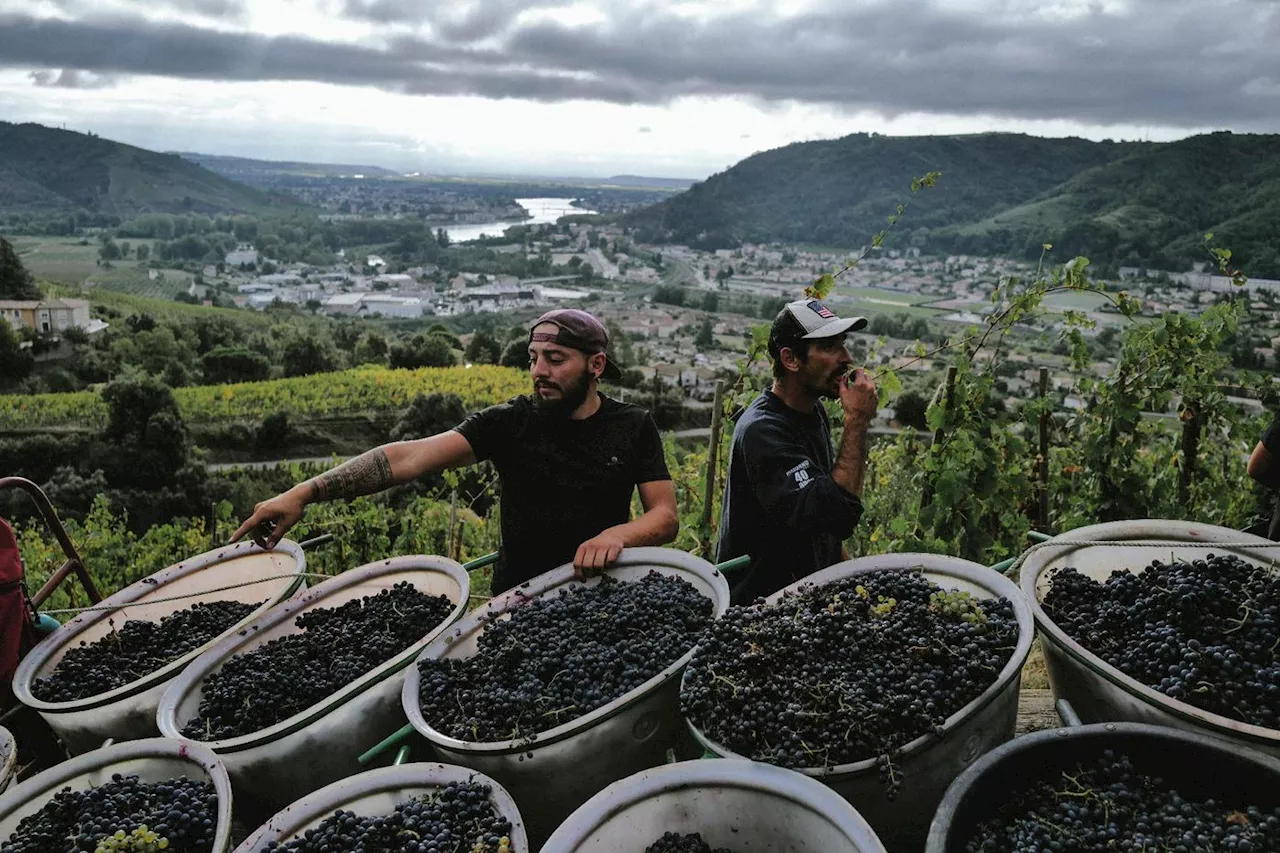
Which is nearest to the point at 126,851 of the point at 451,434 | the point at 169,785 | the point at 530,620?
the point at 169,785

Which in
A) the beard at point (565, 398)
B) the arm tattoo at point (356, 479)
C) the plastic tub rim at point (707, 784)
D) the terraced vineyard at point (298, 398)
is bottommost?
the terraced vineyard at point (298, 398)

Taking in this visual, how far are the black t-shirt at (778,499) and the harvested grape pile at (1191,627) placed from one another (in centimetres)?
70

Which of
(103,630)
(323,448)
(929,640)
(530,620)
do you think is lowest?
(323,448)

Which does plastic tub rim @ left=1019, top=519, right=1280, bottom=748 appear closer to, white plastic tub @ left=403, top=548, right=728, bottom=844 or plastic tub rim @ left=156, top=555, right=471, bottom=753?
white plastic tub @ left=403, top=548, right=728, bottom=844

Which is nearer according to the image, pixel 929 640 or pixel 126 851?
pixel 126 851

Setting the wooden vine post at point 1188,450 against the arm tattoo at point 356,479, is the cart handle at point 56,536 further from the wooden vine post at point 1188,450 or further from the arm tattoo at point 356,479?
the wooden vine post at point 1188,450

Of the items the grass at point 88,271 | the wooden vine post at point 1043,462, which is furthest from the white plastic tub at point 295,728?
the grass at point 88,271

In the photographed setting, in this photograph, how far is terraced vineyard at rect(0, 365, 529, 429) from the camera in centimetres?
3006

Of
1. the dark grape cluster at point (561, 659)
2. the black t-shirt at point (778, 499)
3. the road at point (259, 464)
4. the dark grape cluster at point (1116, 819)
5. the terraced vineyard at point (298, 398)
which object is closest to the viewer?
the dark grape cluster at point (1116, 819)

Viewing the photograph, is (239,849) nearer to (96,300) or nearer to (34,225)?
(96,300)

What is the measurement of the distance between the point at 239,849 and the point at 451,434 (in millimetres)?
1662

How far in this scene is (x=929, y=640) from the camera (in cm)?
191

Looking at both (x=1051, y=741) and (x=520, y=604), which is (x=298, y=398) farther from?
(x=1051, y=741)

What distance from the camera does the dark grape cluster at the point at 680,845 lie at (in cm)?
162
